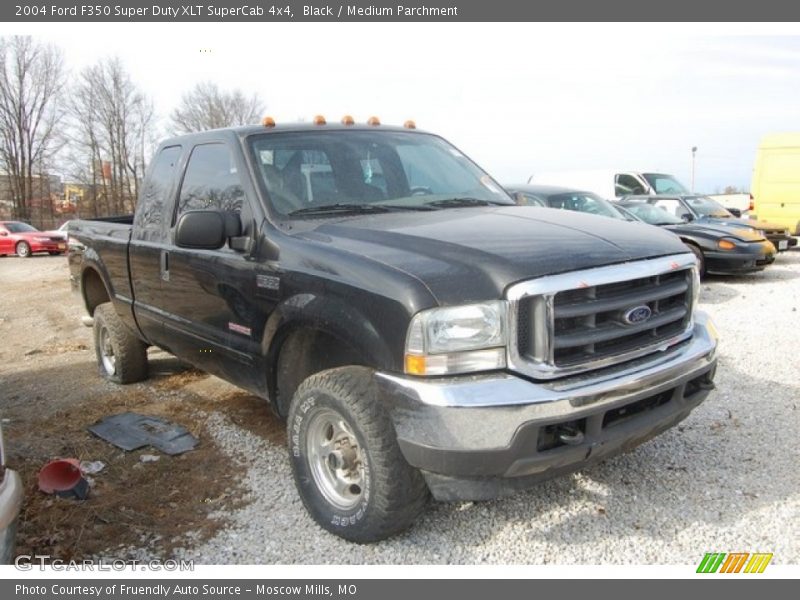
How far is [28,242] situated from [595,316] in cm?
2582

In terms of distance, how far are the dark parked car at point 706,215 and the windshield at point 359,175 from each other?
8.64 m

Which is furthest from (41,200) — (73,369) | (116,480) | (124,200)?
(116,480)

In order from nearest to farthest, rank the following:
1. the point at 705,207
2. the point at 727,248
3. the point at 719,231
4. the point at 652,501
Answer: the point at 652,501 < the point at 727,248 < the point at 719,231 < the point at 705,207

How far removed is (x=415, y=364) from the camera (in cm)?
254

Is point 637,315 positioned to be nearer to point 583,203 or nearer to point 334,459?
point 334,459

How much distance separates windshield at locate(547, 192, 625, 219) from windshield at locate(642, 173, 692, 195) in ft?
15.9

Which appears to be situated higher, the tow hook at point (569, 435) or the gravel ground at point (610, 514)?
the tow hook at point (569, 435)

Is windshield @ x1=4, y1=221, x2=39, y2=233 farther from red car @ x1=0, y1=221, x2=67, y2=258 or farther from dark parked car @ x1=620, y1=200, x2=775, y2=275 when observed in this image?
dark parked car @ x1=620, y1=200, x2=775, y2=275

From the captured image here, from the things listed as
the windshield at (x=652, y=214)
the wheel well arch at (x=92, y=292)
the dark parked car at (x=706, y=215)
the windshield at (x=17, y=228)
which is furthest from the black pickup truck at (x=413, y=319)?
the windshield at (x=17, y=228)

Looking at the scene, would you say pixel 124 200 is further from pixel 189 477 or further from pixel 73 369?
pixel 189 477

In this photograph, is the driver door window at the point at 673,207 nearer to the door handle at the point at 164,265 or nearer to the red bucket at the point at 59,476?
the door handle at the point at 164,265

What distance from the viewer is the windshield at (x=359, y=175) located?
3607 millimetres

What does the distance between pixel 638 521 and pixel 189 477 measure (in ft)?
8.21

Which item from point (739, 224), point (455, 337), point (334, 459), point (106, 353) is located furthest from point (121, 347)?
point (739, 224)
